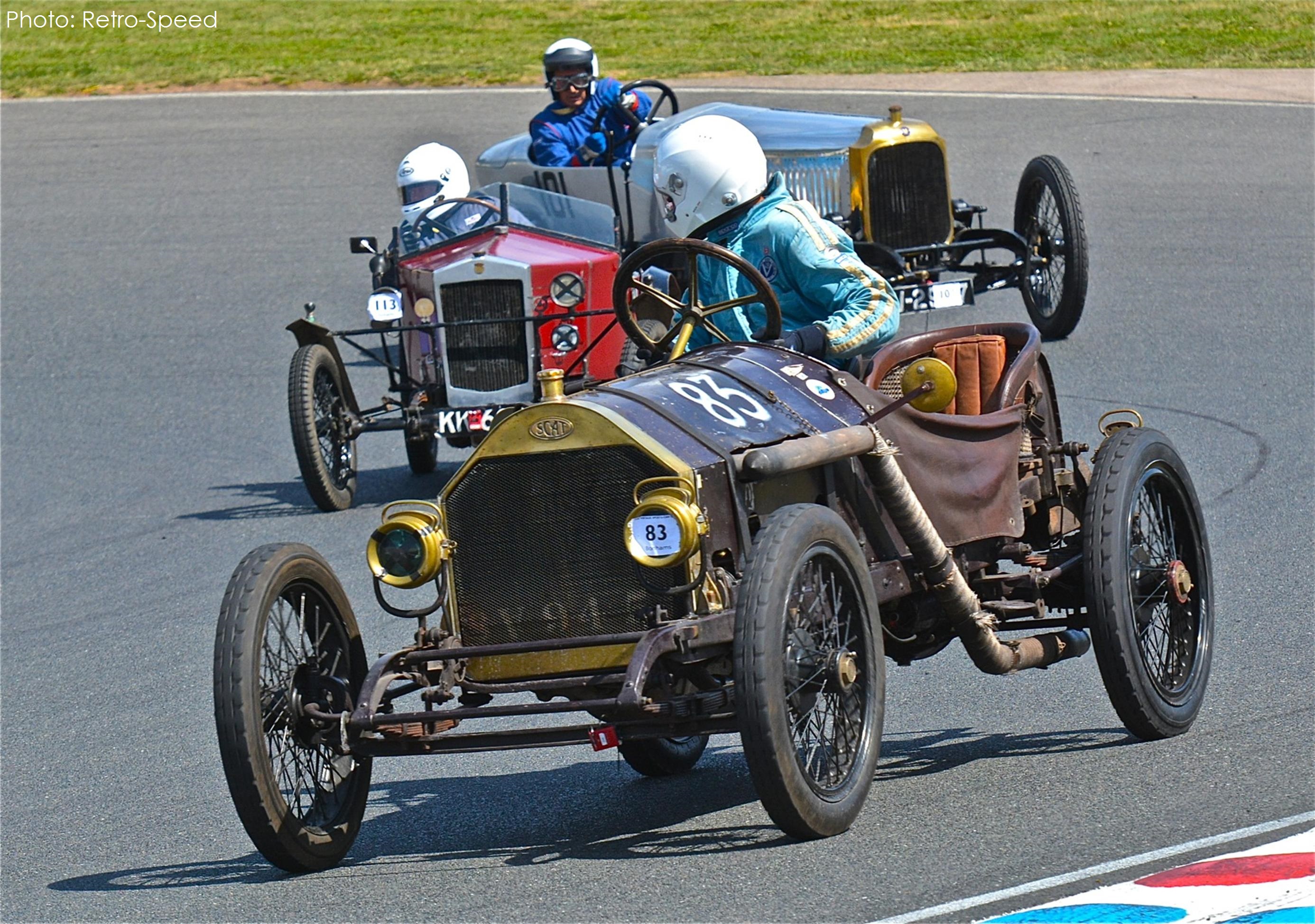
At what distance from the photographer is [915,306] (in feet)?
42.5

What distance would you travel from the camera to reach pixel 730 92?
22438 millimetres

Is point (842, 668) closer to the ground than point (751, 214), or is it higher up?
closer to the ground

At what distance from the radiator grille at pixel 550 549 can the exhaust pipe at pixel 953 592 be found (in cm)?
71

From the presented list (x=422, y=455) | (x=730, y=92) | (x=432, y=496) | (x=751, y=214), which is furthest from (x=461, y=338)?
(x=730, y=92)

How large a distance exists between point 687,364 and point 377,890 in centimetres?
178

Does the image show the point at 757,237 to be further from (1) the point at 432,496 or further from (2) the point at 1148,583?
(1) the point at 432,496

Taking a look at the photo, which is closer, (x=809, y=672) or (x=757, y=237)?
(x=809, y=672)

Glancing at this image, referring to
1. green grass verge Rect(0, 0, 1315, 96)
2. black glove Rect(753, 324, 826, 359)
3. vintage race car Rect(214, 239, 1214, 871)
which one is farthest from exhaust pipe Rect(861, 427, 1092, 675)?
green grass verge Rect(0, 0, 1315, 96)

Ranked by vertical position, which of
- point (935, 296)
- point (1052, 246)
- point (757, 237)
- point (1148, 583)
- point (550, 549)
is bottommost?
point (935, 296)

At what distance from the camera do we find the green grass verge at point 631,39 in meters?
24.0

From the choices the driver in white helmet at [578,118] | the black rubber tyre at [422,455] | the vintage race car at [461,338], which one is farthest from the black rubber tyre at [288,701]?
the driver in white helmet at [578,118]

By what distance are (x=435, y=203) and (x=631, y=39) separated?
50.1 feet

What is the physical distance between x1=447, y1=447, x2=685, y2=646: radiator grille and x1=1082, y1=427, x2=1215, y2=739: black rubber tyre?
4.85 feet

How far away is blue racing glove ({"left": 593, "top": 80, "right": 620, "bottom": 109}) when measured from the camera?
1473 centimetres
